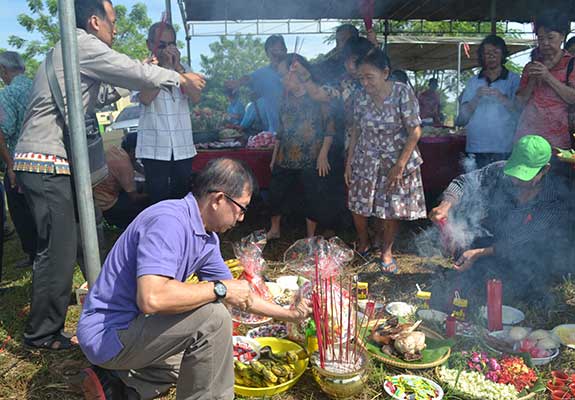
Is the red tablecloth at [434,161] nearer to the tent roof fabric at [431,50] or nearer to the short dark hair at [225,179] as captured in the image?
the short dark hair at [225,179]

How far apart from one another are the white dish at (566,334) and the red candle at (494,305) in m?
0.34

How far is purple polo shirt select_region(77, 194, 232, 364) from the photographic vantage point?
1941 millimetres

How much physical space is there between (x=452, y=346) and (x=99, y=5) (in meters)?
2.98

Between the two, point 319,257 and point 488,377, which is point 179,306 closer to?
point 319,257

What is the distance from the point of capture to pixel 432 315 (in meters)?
3.27

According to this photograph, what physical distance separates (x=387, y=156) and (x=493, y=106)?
1253 mm

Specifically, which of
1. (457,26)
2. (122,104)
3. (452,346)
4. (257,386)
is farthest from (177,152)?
(457,26)

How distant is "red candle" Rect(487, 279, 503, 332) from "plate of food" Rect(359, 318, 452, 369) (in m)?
0.38

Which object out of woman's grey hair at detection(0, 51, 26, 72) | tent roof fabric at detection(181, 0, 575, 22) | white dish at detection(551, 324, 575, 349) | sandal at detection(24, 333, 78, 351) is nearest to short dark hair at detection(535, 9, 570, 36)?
white dish at detection(551, 324, 575, 349)

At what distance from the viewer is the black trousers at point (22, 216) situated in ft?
14.6

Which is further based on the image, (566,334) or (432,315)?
(432,315)

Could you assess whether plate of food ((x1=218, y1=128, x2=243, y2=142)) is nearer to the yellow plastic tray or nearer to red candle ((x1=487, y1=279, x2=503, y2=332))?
the yellow plastic tray

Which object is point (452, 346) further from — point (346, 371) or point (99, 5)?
point (99, 5)

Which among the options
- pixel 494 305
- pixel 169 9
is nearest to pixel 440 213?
pixel 494 305
